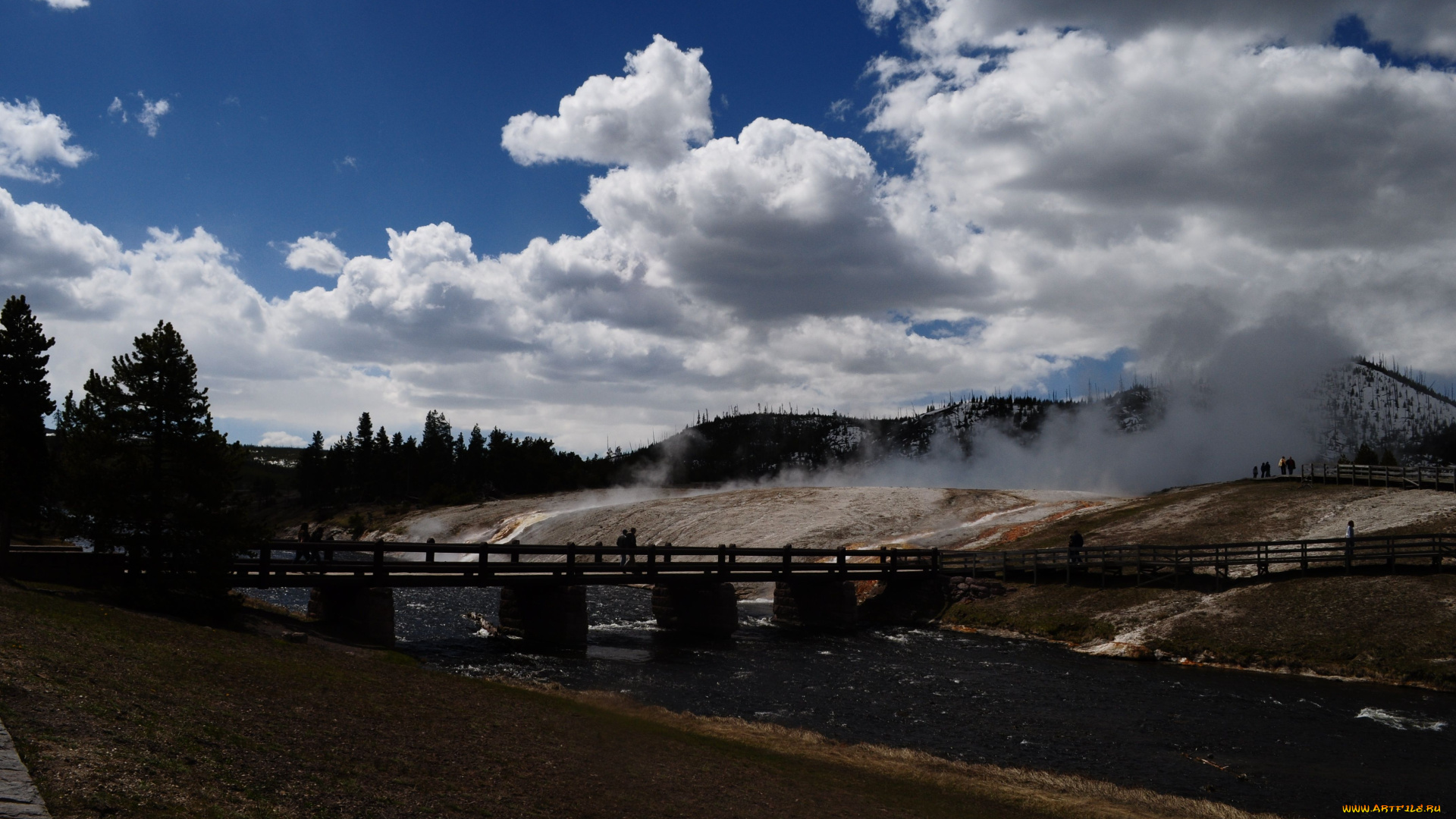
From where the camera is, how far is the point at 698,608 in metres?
39.4

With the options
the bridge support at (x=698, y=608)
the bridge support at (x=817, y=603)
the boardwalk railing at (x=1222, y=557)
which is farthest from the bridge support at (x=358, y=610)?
the boardwalk railing at (x=1222, y=557)

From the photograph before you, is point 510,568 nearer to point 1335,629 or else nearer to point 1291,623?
point 1291,623

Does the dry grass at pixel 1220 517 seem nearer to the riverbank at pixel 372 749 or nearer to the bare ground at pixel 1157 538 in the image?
the bare ground at pixel 1157 538

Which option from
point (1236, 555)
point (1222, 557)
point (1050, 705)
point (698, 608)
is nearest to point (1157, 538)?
point (1222, 557)

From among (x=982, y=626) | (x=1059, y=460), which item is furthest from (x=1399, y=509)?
(x=1059, y=460)

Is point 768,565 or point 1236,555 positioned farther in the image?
point 768,565

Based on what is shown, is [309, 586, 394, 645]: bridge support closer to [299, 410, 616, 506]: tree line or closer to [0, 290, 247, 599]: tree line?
[0, 290, 247, 599]: tree line

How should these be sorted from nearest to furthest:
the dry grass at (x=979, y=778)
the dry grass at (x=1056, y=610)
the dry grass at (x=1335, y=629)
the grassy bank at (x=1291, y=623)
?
1. the dry grass at (x=979, y=778)
2. the dry grass at (x=1335, y=629)
3. the grassy bank at (x=1291, y=623)
4. the dry grass at (x=1056, y=610)

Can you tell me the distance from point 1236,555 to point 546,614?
101 feet

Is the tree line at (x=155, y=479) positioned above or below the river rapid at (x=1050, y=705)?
above

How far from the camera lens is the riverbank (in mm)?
8930

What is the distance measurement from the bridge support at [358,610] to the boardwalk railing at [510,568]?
54 cm

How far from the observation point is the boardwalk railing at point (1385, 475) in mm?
50438

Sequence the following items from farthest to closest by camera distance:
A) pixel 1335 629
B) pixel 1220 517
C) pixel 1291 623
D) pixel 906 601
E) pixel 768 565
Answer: pixel 1220 517 → pixel 906 601 → pixel 768 565 → pixel 1291 623 → pixel 1335 629
